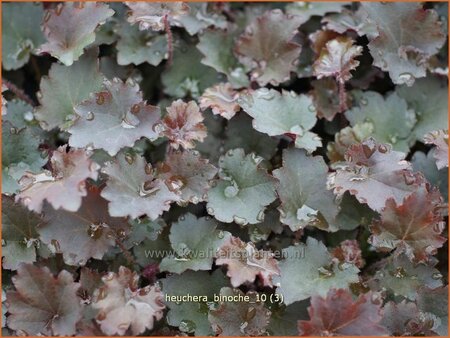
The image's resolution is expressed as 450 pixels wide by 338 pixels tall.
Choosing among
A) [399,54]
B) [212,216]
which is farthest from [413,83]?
[212,216]

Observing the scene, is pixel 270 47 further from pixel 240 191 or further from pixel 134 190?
pixel 134 190

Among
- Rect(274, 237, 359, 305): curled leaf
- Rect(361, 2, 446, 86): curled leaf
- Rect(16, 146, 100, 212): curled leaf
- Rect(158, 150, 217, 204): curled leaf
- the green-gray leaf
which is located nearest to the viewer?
Rect(16, 146, 100, 212): curled leaf

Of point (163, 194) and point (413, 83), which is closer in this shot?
point (163, 194)

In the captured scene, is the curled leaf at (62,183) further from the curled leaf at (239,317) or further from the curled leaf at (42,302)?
the curled leaf at (239,317)

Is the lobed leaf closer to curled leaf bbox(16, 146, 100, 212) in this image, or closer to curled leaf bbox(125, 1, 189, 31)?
curled leaf bbox(125, 1, 189, 31)

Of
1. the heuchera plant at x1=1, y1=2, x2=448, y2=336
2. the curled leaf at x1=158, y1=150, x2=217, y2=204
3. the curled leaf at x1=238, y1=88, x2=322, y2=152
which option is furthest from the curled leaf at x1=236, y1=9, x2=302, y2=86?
the curled leaf at x1=158, y1=150, x2=217, y2=204

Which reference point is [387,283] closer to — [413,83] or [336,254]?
[336,254]

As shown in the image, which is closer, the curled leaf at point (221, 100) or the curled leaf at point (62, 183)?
the curled leaf at point (62, 183)

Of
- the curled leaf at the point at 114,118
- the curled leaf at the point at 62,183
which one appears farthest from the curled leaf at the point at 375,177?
the curled leaf at the point at 62,183
